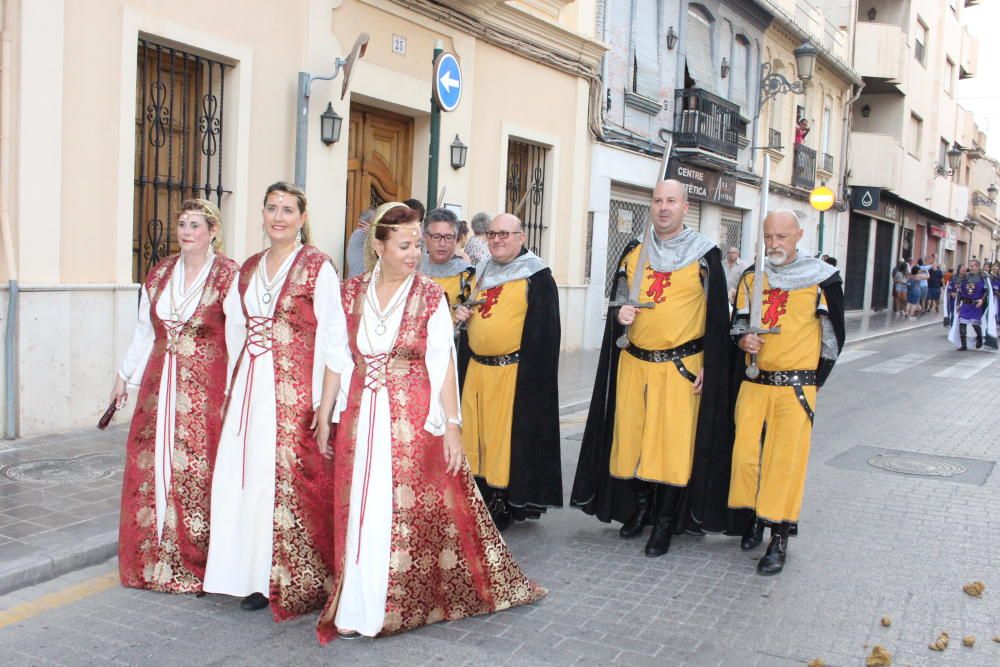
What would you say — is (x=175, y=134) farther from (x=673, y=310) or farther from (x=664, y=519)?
(x=664, y=519)

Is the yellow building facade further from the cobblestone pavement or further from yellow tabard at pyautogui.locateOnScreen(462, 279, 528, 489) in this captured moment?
the cobblestone pavement

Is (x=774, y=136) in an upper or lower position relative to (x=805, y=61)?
lower

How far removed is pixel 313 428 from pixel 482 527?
33.8 inches

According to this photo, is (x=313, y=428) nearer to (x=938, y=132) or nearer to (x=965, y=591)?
(x=965, y=591)

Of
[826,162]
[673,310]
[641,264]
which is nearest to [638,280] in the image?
[641,264]

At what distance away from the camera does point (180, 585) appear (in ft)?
15.1

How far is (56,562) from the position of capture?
486cm

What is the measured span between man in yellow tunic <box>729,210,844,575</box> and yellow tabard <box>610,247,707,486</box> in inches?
10.8

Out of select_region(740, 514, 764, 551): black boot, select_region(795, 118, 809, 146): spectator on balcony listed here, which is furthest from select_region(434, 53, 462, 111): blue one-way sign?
select_region(795, 118, 809, 146): spectator on balcony

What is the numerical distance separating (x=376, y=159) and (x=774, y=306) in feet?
23.7

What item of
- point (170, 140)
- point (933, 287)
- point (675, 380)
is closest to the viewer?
point (675, 380)

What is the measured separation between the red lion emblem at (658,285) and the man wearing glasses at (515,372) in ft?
1.73

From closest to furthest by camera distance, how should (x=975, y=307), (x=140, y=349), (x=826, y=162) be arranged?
(x=140, y=349), (x=975, y=307), (x=826, y=162)

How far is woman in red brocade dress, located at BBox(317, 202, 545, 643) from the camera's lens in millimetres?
4082
